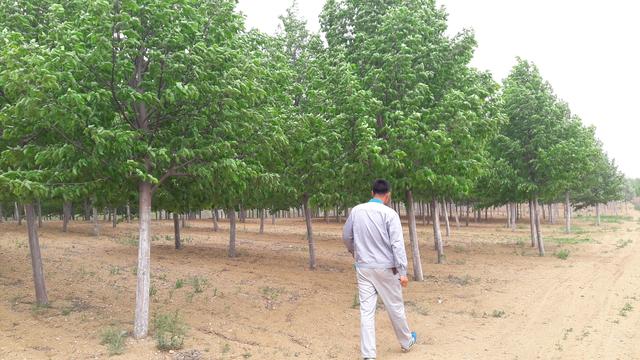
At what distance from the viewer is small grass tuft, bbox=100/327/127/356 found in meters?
6.97

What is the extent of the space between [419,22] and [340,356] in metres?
8.31

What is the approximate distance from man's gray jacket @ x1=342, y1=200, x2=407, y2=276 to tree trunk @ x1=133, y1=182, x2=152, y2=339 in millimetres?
3333

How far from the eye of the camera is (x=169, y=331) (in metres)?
7.93

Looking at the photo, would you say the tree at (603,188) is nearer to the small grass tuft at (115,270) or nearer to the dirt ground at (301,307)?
the dirt ground at (301,307)

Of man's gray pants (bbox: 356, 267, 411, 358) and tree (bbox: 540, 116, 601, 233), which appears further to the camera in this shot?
tree (bbox: 540, 116, 601, 233)

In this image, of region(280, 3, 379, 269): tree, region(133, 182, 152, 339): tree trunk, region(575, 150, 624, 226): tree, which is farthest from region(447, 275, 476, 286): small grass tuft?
region(575, 150, 624, 226): tree

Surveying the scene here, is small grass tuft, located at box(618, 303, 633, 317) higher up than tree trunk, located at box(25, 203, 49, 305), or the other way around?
tree trunk, located at box(25, 203, 49, 305)

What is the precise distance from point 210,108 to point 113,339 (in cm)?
371

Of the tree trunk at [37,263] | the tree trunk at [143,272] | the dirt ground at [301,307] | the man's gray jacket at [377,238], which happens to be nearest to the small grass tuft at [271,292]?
the dirt ground at [301,307]

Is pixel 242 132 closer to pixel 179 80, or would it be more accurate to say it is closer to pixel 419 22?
pixel 179 80

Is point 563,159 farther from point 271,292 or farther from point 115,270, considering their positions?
point 115,270

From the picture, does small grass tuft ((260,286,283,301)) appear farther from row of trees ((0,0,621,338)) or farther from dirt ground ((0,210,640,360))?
row of trees ((0,0,621,338))

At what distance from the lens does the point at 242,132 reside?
820 centimetres

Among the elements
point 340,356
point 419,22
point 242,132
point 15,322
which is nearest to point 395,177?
point 419,22
